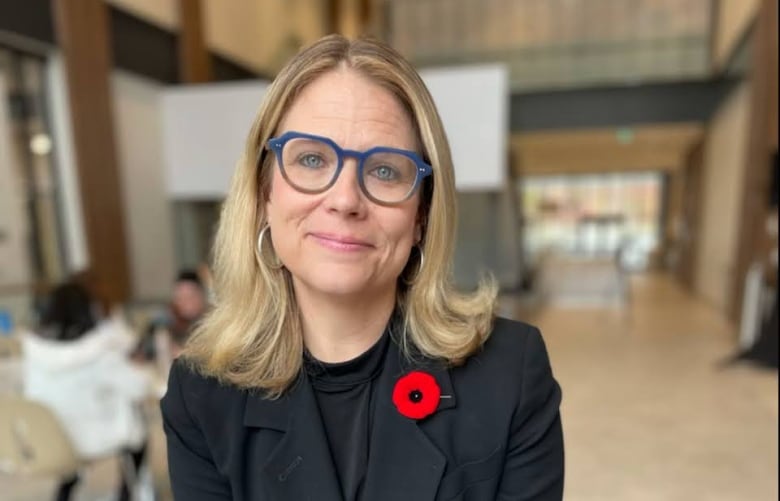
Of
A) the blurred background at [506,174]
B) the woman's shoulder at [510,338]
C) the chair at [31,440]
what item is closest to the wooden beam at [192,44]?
the blurred background at [506,174]

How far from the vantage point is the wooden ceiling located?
850 cm

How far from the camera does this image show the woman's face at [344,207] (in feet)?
2.89

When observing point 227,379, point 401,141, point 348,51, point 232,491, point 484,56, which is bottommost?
point 232,491

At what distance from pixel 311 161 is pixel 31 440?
2.21 metres

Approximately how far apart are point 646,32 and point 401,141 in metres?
8.53

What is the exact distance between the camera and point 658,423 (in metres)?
3.67

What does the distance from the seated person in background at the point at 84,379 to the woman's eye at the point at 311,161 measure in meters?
2.09

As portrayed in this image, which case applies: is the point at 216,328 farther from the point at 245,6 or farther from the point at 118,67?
the point at 245,6

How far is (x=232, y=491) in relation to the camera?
39.6 inches

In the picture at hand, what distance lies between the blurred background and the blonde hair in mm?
752

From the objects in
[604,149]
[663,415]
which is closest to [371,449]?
[663,415]

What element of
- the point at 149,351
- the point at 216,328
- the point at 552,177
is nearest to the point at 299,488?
the point at 216,328

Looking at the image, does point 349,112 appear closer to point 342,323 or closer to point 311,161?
point 311,161

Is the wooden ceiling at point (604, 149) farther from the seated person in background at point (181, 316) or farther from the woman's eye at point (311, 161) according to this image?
the woman's eye at point (311, 161)
